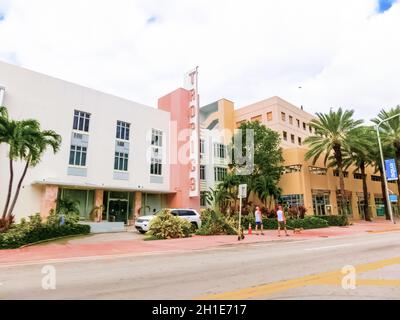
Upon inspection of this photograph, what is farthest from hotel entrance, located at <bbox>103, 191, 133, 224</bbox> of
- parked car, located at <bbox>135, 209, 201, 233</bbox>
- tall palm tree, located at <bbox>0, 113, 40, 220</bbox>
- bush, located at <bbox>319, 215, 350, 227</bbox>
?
bush, located at <bbox>319, 215, 350, 227</bbox>

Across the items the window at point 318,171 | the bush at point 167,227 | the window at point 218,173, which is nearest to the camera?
the bush at point 167,227

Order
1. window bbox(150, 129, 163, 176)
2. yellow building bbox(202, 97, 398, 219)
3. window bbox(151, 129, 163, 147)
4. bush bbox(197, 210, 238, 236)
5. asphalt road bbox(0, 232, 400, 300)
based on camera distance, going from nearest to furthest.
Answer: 1. asphalt road bbox(0, 232, 400, 300)
2. bush bbox(197, 210, 238, 236)
3. window bbox(150, 129, 163, 176)
4. window bbox(151, 129, 163, 147)
5. yellow building bbox(202, 97, 398, 219)

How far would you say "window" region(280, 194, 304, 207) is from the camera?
114 feet

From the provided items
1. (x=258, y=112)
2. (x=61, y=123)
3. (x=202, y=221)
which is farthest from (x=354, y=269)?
(x=258, y=112)

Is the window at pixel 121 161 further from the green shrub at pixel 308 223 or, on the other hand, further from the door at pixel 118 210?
the green shrub at pixel 308 223

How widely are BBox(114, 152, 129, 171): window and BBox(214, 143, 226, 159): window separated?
41.5 ft

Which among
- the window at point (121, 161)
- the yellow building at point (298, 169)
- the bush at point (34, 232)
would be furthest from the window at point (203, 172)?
the bush at point (34, 232)

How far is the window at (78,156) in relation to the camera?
1039 inches

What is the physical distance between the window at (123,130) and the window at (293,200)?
18.4m

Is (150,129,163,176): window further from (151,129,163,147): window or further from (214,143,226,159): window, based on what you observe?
(214,143,226,159): window

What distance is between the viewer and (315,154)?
35.5 m

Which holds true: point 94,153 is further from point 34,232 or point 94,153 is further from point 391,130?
point 391,130

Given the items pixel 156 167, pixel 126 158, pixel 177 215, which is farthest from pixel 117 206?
pixel 177 215
